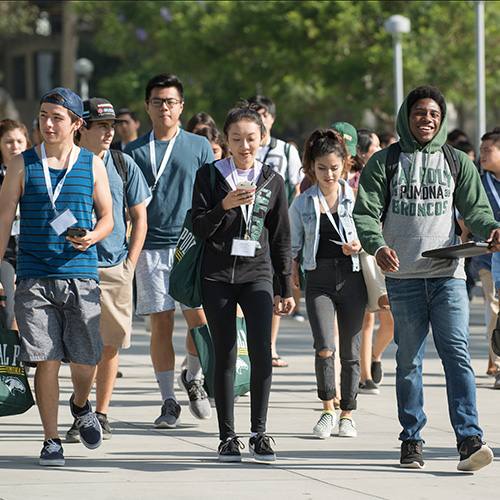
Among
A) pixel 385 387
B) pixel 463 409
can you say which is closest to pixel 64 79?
pixel 385 387

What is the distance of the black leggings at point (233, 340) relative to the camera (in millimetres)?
6574

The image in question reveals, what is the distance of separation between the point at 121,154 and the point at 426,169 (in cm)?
208

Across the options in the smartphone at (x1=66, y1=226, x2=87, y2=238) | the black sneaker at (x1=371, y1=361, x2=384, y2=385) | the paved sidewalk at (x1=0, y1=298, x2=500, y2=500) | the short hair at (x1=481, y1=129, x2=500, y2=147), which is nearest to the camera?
the paved sidewalk at (x1=0, y1=298, x2=500, y2=500)

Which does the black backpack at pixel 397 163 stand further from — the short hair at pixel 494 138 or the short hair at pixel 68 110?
the short hair at pixel 494 138

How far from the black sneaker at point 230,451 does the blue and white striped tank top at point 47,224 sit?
1.17 m

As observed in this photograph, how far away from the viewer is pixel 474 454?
20.0ft

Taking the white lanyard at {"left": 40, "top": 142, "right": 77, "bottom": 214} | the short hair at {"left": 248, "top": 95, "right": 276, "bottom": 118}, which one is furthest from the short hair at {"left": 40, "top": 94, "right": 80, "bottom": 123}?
the short hair at {"left": 248, "top": 95, "right": 276, "bottom": 118}

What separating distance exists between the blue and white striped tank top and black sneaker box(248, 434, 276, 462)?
4.15 ft

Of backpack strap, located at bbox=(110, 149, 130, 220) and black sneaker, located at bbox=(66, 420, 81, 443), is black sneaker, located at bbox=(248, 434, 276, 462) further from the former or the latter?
backpack strap, located at bbox=(110, 149, 130, 220)

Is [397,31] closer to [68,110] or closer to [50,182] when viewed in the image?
[68,110]

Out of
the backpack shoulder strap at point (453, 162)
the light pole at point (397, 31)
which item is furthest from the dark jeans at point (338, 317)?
the light pole at point (397, 31)

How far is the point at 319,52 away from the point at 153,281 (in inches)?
836

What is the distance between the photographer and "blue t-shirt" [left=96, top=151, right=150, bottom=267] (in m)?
7.26

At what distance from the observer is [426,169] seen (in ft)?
20.8
